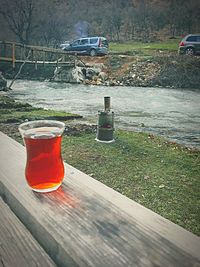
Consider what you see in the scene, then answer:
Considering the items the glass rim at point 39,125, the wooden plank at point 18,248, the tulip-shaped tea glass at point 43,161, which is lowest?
the wooden plank at point 18,248

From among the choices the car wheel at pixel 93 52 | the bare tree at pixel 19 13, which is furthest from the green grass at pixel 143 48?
the bare tree at pixel 19 13

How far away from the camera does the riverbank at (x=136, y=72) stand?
18.9 meters

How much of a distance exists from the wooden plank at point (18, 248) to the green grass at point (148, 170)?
193 cm

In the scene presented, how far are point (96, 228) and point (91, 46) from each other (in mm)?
24099

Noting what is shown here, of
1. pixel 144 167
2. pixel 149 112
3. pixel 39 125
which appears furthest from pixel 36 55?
pixel 39 125

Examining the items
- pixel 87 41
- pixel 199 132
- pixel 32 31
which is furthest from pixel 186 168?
pixel 32 31

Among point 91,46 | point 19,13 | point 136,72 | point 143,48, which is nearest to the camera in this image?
point 136,72

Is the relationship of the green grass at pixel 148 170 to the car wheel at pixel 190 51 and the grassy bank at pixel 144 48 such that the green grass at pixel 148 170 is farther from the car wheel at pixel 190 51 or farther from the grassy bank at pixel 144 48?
the grassy bank at pixel 144 48

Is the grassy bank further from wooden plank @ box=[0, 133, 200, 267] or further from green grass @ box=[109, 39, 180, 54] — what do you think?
wooden plank @ box=[0, 133, 200, 267]

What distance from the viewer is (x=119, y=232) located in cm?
86

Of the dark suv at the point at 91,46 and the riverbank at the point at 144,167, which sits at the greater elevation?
the dark suv at the point at 91,46

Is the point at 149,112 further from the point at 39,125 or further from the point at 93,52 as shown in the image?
the point at 93,52

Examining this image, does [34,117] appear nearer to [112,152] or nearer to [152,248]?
[112,152]

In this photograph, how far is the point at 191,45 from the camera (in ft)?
69.2
